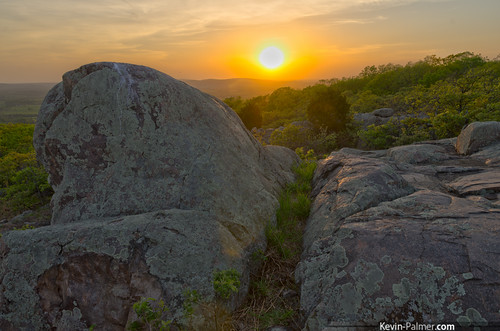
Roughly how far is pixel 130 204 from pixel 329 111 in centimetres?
1848

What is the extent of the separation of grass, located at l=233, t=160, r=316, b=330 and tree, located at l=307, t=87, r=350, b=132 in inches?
611

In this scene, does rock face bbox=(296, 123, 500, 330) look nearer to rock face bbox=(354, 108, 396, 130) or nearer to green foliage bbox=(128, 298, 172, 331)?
green foliage bbox=(128, 298, 172, 331)

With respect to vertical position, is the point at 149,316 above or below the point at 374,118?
above

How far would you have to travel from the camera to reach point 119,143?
4863 millimetres

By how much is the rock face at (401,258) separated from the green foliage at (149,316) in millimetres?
1521

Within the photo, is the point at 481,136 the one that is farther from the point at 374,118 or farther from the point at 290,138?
the point at 374,118

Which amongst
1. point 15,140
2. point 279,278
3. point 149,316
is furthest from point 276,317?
point 15,140

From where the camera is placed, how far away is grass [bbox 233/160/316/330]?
3.50 meters

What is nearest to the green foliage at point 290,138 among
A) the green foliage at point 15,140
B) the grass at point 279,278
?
the grass at point 279,278

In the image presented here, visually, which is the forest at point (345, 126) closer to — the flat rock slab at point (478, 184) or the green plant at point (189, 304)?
the flat rock slab at point (478, 184)

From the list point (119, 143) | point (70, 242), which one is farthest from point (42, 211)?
point (70, 242)

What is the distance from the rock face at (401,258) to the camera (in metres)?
2.76

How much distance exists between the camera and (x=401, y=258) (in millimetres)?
3154

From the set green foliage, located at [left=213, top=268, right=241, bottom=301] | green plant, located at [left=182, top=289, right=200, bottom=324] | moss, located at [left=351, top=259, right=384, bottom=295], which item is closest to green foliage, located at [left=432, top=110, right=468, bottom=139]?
moss, located at [left=351, top=259, right=384, bottom=295]
